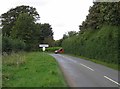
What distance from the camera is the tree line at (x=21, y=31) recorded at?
45869 millimetres

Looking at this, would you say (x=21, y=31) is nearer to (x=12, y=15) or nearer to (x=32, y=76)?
(x=12, y=15)

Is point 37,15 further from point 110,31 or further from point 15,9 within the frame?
point 110,31

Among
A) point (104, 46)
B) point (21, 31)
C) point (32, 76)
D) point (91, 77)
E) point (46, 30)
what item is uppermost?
point (46, 30)

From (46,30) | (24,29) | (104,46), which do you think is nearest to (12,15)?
(24,29)

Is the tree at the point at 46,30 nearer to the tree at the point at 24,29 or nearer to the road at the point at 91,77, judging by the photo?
the tree at the point at 24,29

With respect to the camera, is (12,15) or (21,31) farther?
(12,15)

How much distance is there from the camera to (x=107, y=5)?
38.3 m

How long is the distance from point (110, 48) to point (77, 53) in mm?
27870

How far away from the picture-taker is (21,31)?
258 feet

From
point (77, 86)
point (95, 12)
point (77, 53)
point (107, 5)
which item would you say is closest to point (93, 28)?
point (95, 12)

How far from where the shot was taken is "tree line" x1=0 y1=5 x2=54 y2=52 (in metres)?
45.9

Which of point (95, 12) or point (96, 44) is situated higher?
point (95, 12)

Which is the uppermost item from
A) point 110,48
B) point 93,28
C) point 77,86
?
point 93,28

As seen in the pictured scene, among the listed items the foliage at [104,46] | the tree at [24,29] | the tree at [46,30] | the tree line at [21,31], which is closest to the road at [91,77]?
the foliage at [104,46]
